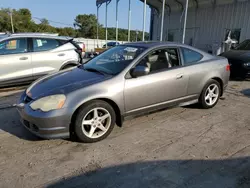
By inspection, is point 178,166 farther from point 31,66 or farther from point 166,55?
point 31,66

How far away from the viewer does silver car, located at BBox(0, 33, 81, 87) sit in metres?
5.88

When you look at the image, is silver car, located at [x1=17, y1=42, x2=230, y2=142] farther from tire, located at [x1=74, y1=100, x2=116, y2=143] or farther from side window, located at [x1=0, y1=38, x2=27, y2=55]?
side window, located at [x1=0, y1=38, x2=27, y2=55]

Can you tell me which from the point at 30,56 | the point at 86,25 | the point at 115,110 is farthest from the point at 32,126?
the point at 86,25

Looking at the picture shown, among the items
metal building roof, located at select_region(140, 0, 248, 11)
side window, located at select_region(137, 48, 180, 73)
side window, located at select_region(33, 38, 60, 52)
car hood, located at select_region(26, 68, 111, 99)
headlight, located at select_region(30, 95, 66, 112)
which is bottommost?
headlight, located at select_region(30, 95, 66, 112)

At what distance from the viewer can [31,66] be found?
615 centimetres

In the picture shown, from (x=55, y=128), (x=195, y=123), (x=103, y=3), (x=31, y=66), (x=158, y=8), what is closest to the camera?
(x=55, y=128)

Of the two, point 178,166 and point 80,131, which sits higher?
point 80,131

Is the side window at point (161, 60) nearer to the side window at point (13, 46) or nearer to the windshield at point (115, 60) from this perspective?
the windshield at point (115, 60)

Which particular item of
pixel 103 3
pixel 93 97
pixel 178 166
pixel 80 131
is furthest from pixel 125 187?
pixel 103 3

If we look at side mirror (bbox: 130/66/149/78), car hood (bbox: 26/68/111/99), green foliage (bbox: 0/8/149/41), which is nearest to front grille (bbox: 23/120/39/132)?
car hood (bbox: 26/68/111/99)

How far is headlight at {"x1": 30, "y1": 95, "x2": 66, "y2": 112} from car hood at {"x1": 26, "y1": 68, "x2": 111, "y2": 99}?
0.09m

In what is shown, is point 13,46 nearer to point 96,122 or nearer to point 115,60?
point 115,60

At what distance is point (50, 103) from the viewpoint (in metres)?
2.97

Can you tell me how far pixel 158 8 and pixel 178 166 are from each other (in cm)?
1936
